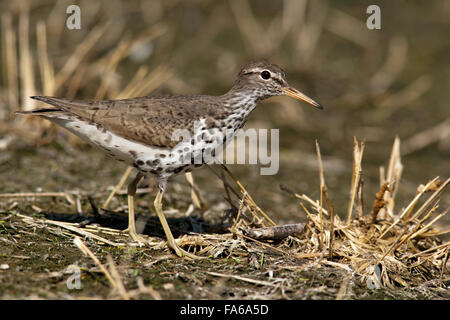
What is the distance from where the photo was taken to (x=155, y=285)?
5559 mm

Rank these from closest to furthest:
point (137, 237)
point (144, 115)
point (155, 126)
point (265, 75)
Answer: point (155, 126) → point (144, 115) → point (137, 237) → point (265, 75)

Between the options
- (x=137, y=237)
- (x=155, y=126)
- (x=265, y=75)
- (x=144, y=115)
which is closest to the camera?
(x=155, y=126)

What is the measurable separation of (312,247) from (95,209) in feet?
9.63

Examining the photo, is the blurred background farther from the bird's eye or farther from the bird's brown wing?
the bird's eye

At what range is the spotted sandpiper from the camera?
649 centimetres

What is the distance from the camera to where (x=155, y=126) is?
6574 millimetres

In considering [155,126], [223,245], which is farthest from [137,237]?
[155,126]

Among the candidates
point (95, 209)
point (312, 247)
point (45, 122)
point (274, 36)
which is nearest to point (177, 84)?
point (274, 36)

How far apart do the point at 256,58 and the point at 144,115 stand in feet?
23.5

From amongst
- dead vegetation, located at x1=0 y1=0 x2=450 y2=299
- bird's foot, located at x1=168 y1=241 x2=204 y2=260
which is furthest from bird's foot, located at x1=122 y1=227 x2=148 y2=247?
bird's foot, located at x1=168 y1=241 x2=204 y2=260

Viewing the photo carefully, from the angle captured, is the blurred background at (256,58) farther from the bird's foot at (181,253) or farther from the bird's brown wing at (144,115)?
the bird's foot at (181,253)

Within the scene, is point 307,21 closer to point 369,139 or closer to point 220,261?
point 369,139

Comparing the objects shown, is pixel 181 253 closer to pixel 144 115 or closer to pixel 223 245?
pixel 223 245

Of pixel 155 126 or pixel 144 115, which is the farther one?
pixel 144 115
